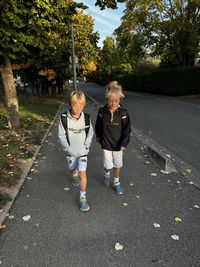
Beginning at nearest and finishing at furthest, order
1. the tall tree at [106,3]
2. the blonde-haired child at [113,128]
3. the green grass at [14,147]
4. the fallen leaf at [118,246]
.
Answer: the fallen leaf at [118,246], the blonde-haired child at [113,128], the green grass at [14,147], the tall tree at [106,3]

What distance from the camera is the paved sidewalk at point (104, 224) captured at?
131 inches

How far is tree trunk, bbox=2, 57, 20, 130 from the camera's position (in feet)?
32.7

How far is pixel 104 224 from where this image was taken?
405 centimetres

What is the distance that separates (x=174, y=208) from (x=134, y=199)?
24.0 inches

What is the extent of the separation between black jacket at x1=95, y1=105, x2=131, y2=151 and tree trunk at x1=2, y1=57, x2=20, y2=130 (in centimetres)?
592

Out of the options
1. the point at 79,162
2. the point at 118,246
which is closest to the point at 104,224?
the point at 118,246

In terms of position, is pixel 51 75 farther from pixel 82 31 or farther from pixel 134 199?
pixel 134 199

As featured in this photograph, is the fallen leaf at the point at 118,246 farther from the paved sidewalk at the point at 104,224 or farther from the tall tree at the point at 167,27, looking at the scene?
the tall tree at the point at 167,27

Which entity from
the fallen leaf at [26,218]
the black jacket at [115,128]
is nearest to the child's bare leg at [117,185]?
the black jacket at [115,128]

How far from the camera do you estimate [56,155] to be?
25.2 feet

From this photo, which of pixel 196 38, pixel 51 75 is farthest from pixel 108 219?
pixel 196 38

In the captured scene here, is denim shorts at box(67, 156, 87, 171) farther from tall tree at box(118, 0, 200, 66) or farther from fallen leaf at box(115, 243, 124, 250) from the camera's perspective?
tall tree at box(118, 0, 200, 66)

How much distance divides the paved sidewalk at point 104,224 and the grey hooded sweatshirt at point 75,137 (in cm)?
77

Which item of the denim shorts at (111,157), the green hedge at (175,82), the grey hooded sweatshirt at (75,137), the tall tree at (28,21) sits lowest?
the green hedge at (175,82)
